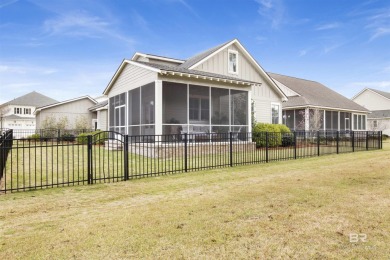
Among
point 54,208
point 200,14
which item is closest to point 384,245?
point 54,208

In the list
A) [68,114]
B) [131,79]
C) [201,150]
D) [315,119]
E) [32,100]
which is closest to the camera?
[201,150]

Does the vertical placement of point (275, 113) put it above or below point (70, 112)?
below

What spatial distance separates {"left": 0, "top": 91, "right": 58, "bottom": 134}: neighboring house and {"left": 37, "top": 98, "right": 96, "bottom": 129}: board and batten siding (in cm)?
2164

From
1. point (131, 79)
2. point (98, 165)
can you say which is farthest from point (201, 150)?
point (131, 79)

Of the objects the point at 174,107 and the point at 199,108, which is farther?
the point at 199,108

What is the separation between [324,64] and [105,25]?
30662mm

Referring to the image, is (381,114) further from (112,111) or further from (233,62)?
(112,111)

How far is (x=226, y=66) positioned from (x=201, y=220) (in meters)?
16.5

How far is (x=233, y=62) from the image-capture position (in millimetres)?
19891

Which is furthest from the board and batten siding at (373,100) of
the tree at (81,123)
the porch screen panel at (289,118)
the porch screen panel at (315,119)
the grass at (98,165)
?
the tree at (81,123)

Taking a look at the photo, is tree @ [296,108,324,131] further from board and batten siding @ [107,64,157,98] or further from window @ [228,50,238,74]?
board and batten siding @ [107,64,157,98]

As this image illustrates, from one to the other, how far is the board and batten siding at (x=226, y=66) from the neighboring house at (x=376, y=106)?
1227 inches

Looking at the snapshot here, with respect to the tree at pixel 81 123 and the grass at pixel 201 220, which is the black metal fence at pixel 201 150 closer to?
the grass at pixel 201 220

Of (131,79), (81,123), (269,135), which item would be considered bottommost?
(269,135)
